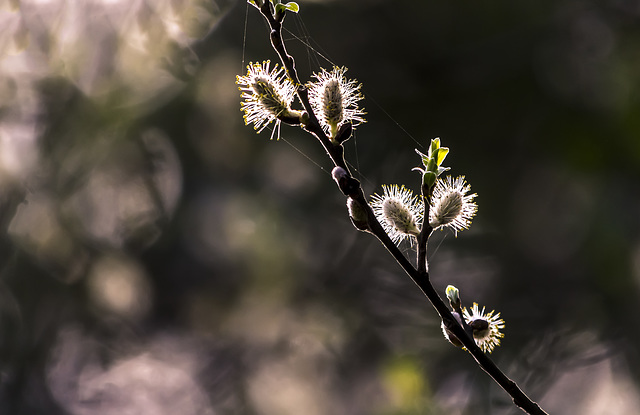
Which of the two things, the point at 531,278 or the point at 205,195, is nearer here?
the point at 531,278

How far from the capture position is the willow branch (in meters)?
0.74

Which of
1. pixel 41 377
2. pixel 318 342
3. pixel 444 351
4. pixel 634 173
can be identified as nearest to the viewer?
pixel 634 173

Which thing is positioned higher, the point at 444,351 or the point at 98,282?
the point at 444,351

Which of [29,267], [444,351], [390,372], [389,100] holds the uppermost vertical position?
[389,100]

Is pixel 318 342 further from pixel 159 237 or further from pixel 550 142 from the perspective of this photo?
pixel 550 142

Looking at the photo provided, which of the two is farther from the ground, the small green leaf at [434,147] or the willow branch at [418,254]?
the small green leaf at [434,147]

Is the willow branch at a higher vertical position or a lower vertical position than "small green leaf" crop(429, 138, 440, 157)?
lower

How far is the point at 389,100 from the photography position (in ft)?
10.7

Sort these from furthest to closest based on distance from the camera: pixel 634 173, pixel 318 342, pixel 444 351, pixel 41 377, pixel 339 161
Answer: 1. pixel 41 377
2. pixel 318 342
3. pixel 444 351
4. pixel 634 173
5. pixel 339 161

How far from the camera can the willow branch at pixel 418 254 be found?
0.74 metres

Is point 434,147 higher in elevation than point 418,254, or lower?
higher

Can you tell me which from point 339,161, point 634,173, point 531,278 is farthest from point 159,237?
point 339,161

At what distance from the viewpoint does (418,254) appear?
0.79 metres

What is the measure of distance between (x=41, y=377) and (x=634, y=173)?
3242 millimetres
